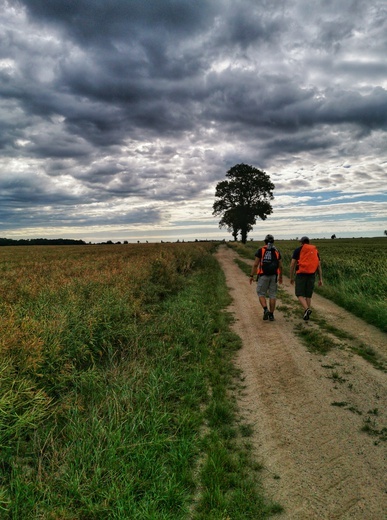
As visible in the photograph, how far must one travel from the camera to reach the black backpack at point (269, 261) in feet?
29.9

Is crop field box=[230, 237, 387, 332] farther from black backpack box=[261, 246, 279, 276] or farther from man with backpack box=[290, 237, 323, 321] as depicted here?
black backpack box=[261, 246, 279, 276]

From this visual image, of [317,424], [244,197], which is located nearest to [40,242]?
[244,197]

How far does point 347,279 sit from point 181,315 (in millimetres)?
8667

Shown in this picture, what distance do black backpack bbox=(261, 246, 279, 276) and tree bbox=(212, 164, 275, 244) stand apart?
41906 mm

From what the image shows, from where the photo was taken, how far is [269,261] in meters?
9.16

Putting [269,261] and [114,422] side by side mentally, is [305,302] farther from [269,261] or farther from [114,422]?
[114,422]

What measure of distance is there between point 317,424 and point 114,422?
2672 millimetres

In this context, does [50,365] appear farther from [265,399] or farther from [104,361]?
[265,399]

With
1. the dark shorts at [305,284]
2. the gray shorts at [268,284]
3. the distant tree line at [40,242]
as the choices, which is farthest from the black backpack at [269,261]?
the distant tree line at [40,242]

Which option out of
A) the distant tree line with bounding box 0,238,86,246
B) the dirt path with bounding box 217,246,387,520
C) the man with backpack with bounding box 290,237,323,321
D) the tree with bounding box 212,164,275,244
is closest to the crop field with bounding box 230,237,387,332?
the dirt path with bounding box 217,246,387,520

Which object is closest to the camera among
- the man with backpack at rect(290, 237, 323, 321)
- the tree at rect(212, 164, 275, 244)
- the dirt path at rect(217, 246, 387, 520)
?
the dirt path at rect(217, 246, 387, 520)

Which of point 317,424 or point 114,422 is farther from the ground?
point 114,422

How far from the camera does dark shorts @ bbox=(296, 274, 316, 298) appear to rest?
29.4 ft

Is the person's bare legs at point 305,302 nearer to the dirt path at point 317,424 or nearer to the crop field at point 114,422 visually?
the dirt path at point 317,424
